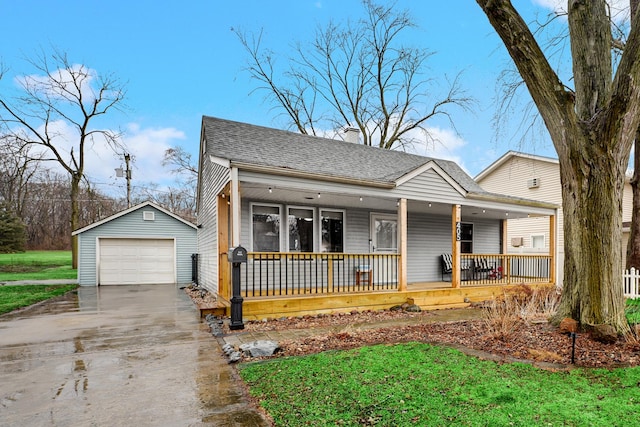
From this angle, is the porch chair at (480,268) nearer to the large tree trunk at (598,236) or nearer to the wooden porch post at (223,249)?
the large tree trunk at (598,236)

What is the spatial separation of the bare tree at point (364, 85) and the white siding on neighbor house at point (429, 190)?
43.9 feet

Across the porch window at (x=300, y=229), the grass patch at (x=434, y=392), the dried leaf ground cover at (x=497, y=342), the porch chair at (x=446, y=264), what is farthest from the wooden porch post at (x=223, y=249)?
the porch chair at (x=446, y=264)

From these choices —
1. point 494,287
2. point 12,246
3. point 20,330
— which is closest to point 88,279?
point 20,330

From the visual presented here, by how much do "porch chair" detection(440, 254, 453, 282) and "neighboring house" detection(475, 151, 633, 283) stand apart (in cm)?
628

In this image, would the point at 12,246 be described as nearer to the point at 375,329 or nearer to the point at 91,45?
the point at 91,45

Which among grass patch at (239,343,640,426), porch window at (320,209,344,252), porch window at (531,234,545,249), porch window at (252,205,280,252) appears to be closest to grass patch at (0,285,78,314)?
porch window at (252,205,280,252)

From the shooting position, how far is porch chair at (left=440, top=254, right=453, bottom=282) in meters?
11.8

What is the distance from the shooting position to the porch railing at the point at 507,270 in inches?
428

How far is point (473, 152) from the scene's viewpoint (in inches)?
727

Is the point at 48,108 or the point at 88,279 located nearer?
the point at 88,279

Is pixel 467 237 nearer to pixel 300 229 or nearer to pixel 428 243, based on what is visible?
pixel 428 243

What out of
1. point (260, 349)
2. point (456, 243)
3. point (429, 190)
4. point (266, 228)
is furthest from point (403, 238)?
point (260, 349)

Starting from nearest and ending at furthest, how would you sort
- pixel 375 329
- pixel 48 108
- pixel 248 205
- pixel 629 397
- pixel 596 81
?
pixel 629 397, pixel 596 81, pixel 375 329, pixel 248 205, pixel 48 108

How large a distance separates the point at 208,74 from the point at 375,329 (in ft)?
53.6
